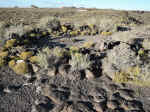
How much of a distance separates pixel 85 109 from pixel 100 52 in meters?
4.24

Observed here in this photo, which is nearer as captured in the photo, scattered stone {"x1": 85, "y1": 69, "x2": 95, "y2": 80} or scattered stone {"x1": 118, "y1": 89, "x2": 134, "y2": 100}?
scattered stone {"x1": 118, "y1": 89, "x2": 134, "y2": 100}

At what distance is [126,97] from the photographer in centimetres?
453

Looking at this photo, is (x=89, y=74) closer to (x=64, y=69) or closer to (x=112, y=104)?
(x=64, y=69)

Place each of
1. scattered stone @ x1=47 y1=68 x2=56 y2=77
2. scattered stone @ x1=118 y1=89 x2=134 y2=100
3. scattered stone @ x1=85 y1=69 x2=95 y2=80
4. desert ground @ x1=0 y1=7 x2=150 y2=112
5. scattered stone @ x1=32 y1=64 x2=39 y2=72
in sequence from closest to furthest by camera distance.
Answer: desert ground @ x1=0 y1=7 x2=150 y2=112 → scattered stone @ x1=118 y1=89 x2=134 y2=100 → scattered stone @ x1=85 y1=69 x2=95 y2=80 → scattered stone @ x1=47 y1=68 x2=56 y2=77 → scattered stone @ x1=32 y1=64 x2=39 y2=72

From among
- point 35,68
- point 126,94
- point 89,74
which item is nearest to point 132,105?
point 126,94

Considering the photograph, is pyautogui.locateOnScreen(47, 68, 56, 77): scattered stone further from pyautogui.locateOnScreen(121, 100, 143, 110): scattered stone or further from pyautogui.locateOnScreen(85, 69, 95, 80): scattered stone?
pyautogui.locateOnScreen(121, 100, 143, 110): scattered stone

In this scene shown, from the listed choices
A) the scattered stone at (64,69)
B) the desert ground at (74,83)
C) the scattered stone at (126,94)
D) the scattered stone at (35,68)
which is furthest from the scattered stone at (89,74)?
the scattered stone at (35,68)

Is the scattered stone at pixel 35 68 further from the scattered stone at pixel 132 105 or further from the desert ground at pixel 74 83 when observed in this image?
the scattered stone at pixel 132 105

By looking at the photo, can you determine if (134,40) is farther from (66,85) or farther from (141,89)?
(66,85)

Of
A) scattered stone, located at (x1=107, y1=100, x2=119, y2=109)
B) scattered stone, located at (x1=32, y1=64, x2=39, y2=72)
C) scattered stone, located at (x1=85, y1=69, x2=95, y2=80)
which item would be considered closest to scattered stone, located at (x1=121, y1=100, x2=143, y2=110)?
scattered stone, located at (x1=107, y1=100, x2=119, y2=109)

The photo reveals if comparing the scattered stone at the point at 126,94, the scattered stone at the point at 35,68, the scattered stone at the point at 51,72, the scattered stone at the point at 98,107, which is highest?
the scattered stone at the point at 35,68

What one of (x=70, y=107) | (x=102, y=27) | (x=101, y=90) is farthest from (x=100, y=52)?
(x=102, y=27)

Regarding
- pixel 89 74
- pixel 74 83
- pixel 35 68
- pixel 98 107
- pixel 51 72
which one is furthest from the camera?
pixel 35 68

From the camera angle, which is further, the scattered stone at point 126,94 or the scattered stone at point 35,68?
the scattered stone at point 35,68
